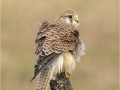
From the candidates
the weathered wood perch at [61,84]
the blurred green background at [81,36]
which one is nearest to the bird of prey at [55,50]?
the weathered wood perch at [61,84]

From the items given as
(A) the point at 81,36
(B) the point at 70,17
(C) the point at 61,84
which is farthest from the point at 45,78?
(A) the point at 81,36

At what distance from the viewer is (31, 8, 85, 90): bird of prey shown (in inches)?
240

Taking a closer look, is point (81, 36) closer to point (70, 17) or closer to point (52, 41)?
point (70, 17)

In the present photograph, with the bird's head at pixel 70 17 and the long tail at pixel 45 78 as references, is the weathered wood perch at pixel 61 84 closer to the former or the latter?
the long tail at pixel 45 78

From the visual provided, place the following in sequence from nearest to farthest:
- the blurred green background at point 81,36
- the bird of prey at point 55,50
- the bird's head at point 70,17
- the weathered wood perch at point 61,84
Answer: the weathered wood perch at point 61,84 → the bird of prey at point 55,50 → the bird's head at point 70,17 → the blurred green background at point 81,36

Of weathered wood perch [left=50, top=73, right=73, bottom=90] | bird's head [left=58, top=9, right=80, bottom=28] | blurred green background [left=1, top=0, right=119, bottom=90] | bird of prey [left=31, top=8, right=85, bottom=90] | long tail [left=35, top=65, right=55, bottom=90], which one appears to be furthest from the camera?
blurred green background [left=1, top=0, right=119, bottom=90]

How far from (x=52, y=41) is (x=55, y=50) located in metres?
0.18

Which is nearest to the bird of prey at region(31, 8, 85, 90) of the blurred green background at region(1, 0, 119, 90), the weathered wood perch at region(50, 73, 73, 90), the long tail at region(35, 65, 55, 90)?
the long tail at region(35, 65, 55, 90)

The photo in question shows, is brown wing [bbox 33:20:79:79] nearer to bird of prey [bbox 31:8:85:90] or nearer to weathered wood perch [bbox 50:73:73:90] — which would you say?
bird of prey [bbox 31:8:85:90]

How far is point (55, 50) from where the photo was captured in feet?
20.9

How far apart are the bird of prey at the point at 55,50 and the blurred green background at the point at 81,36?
5.09 meters

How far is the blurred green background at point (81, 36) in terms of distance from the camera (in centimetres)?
1284
